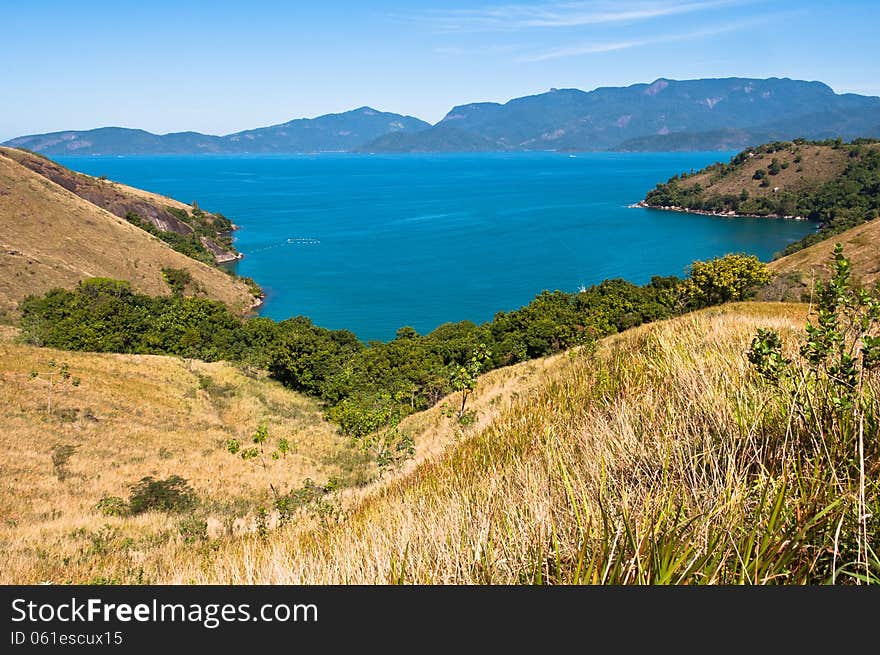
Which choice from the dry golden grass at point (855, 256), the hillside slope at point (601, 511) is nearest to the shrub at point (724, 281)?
the dry golden grass at point (855, 256)

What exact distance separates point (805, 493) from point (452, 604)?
1.76 meters

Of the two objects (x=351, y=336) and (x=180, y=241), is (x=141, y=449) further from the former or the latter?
(x=180, y=241)

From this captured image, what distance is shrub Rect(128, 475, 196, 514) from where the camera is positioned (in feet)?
60.3

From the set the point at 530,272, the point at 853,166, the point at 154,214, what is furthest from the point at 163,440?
the point at 853,166

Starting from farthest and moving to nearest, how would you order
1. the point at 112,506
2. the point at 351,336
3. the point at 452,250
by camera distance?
the point at 452,250, the point at 351,336, the point at 112,506

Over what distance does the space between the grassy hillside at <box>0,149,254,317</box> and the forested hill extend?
11740cm

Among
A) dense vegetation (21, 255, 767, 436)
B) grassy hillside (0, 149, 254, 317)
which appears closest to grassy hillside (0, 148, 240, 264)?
grassy hillside (0, 149, 254, 317)

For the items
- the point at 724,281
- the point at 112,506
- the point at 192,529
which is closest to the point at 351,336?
the point at 724,281

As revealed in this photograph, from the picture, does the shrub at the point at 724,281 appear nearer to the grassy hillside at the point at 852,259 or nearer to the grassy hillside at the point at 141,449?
the grassy hillside at the point at 852,259

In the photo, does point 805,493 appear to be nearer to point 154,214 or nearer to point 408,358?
point 408,358

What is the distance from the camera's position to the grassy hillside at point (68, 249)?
62.8 metres

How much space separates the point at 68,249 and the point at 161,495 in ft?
218

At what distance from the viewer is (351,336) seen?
Result: 53531mm

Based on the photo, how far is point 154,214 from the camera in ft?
368
